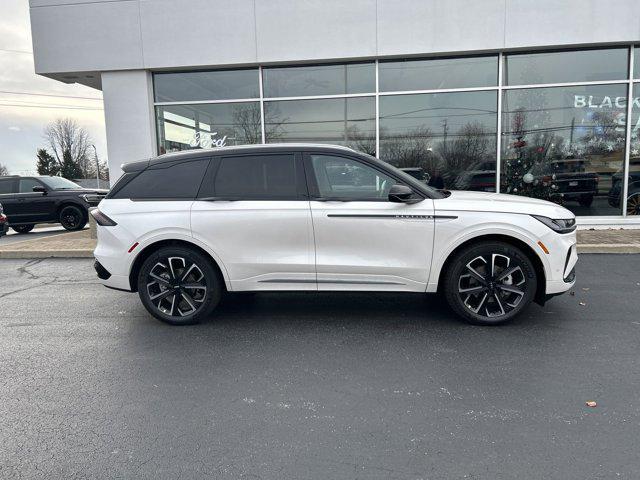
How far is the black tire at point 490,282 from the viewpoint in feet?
14.6

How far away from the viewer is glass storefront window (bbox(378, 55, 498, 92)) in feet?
34.3

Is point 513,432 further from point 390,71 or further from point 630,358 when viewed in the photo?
point 390,71

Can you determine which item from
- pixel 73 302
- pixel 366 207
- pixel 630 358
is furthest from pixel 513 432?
pixel 73 302

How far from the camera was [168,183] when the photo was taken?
4.85 m

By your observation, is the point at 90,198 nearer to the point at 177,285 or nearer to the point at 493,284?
the point at 177,285

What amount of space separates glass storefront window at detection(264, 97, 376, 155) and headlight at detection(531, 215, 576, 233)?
680 cm

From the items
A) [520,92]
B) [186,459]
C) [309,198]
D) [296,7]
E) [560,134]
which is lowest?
[186,459]

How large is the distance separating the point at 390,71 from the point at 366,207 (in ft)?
23.9

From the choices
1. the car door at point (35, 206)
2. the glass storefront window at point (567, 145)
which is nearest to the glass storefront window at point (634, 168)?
the glass storefront window at point (567, 145)

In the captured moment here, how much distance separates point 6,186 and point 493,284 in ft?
47.4

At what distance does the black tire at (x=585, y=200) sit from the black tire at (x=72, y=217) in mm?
13158

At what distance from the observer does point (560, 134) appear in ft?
34.4

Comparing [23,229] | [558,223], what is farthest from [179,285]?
[23,229]

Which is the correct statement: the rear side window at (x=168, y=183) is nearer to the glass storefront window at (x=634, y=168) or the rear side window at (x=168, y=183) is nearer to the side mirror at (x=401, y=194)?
the side mirror at (x=401, y=194)
